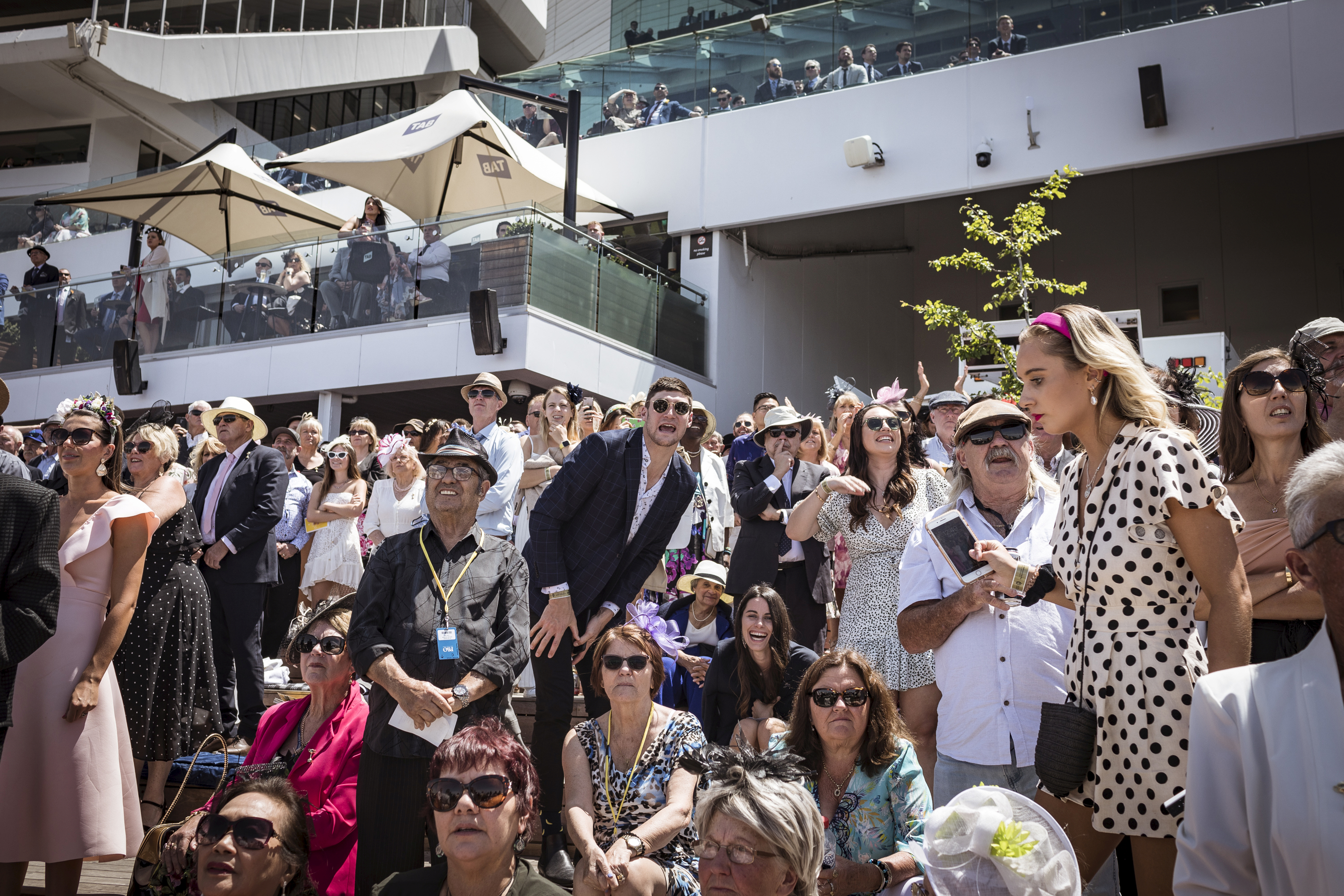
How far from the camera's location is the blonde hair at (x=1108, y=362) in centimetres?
259

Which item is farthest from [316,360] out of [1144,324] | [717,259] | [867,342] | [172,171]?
[1144,324]

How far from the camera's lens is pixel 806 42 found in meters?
13.7

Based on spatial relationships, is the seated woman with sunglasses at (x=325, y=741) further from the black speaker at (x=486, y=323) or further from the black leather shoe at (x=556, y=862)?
the black speaker at (x=486, y=323)

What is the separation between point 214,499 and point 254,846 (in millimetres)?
3737

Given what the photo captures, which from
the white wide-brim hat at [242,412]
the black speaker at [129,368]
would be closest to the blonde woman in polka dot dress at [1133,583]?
the white wide-brim hat at [242,412]

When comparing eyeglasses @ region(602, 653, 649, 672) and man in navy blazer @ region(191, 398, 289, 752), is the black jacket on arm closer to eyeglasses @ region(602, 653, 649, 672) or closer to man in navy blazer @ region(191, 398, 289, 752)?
eyeglasses @ region(602, 653, 649, 672)

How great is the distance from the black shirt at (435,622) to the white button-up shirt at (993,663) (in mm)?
1441

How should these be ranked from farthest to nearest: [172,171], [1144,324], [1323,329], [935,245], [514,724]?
[935,245], [1144,324], [172,171], [514,724], [1323,329]

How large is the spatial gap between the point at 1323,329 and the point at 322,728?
386 centimetres

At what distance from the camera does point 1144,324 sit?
49.5 ft

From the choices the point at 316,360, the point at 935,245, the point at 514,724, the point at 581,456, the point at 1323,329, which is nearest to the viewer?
the point at 1323,329

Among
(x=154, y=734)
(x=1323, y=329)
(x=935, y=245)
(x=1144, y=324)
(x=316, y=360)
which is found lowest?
(x=154, y=734)

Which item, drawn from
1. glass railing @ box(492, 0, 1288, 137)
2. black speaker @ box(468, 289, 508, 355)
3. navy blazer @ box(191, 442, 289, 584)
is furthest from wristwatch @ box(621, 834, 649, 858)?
glass railing @ box(492, 0, 1288, 137)

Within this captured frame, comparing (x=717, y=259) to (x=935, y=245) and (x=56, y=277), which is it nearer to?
(x=935, y=245)
